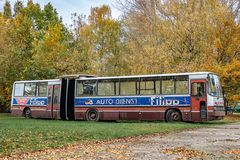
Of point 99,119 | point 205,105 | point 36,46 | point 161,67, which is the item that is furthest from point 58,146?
point 36,46

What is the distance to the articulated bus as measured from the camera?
23.9 metres

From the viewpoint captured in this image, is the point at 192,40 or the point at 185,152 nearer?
the point at 185,152

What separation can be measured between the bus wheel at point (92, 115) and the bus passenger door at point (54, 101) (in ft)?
8.43

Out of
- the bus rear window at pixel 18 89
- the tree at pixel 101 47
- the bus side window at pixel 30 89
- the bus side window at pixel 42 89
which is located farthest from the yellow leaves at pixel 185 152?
the tree at pixel 101 47

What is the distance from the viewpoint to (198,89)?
78.4 ft

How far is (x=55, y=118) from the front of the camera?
29266mm

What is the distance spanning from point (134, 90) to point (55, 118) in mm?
7079

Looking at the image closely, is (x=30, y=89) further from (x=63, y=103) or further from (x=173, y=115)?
(x=173, y=115)

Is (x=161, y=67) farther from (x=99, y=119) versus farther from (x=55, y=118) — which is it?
(x=55, y=118)

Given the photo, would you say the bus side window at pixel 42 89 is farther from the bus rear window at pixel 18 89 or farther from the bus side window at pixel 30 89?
the bus rear window at pixel 18 89

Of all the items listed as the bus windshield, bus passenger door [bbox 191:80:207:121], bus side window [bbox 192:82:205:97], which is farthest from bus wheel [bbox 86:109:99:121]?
the bus windshield

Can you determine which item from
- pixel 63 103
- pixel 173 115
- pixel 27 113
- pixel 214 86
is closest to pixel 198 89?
pixel 214 86

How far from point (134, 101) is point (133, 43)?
11455mm

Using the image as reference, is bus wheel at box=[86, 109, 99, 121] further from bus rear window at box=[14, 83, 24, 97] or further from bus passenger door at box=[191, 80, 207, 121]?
bus passenger door at box=[191, 80, 207, 121]
